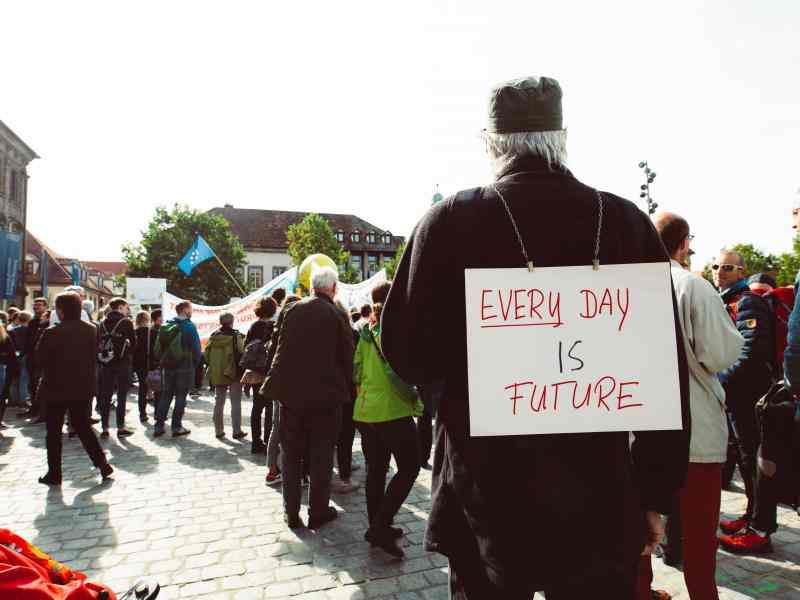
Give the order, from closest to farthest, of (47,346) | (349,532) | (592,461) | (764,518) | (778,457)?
(592,461)
(778,457)
(764,518)
(349,532)
(47,346)

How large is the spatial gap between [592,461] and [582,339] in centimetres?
31

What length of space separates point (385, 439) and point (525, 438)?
2.93 metres

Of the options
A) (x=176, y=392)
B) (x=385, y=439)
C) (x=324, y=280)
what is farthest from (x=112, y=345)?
(x=385, y=439)

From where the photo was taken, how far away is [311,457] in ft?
15.1

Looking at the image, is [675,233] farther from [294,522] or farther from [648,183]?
[648,183]

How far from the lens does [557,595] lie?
139 centimetres

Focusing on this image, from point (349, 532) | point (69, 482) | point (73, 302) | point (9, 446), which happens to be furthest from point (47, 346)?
point (349, 532)

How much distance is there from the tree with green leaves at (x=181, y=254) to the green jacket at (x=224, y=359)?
120 feet

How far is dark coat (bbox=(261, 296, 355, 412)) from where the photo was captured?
4535 millimetres

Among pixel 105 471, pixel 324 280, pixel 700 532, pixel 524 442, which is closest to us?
pixel 524 442

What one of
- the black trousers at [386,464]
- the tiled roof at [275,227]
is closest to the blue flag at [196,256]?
the black trousers at [386,464]

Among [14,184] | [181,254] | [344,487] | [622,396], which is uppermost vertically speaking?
[14,184]

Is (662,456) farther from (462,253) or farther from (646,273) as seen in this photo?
(462,253)

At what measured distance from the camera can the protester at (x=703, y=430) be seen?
260 centimetres
